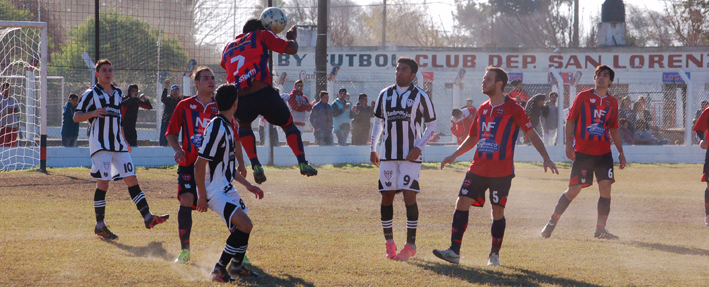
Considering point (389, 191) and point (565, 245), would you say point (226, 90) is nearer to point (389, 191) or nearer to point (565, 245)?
point (389, 191)

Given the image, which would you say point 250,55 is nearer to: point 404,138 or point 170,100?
point 404,138

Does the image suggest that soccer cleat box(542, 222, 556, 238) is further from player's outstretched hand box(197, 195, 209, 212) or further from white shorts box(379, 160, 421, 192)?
player's outstretched hand box(197, 195, 209, 212)

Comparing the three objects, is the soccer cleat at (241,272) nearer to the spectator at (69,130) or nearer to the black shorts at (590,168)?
the black shorts at (590,168)

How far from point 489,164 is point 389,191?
3.26ft

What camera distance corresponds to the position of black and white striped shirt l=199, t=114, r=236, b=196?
522 centimetres

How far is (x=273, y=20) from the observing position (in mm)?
6445

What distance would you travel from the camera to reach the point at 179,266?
5.85m

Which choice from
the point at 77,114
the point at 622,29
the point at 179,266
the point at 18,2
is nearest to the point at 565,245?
the point at 179,266

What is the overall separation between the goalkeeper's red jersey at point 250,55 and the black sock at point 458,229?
7.38ft

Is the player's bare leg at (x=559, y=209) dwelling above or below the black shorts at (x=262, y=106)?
below

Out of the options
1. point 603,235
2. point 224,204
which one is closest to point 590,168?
point 603,235

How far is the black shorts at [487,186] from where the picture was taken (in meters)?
6.23

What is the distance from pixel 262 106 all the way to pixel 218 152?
4.14 ft

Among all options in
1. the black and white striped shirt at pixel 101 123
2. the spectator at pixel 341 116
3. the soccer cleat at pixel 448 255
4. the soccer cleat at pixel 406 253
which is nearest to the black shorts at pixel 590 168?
the soccer cleat at pixel 448 255
